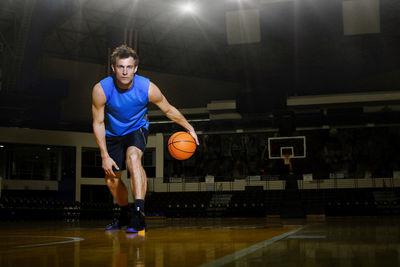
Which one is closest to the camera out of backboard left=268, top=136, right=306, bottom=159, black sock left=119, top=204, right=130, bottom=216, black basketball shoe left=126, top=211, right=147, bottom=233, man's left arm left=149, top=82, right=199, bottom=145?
black basketball shoe left=126, top=211, right=147, bottom=233

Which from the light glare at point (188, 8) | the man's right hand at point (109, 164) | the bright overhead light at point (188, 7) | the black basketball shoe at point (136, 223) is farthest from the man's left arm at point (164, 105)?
the light glare at point (188, 8)

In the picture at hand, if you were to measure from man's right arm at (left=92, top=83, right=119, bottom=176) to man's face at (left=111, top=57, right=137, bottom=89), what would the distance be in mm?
172

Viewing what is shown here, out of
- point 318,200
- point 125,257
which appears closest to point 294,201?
point 318,200

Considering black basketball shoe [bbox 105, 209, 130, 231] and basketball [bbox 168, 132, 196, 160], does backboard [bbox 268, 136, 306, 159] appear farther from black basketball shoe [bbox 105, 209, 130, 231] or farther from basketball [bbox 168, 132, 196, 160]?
black basketball shoe [bbox 105, 209, 130, 231]

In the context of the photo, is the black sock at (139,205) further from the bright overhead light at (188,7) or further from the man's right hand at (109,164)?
the bright overhead light at (188,7)

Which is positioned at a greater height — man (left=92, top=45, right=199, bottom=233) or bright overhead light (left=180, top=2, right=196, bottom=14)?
bright overhead light (left=180, top=2, right=196, bottom=14)

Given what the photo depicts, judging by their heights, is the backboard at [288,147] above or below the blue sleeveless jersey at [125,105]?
above

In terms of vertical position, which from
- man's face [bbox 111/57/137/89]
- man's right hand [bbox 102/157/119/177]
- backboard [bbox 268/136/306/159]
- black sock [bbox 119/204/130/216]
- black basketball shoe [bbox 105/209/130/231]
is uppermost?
backboard [bbox 268/136/306/159]

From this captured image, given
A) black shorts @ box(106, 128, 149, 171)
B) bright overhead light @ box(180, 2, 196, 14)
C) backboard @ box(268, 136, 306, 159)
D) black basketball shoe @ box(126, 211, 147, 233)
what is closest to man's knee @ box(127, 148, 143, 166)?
black shorts @ box(106, 128, 149, 171)

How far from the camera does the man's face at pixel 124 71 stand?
3.57 m

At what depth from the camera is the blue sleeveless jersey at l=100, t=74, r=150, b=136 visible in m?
3.62

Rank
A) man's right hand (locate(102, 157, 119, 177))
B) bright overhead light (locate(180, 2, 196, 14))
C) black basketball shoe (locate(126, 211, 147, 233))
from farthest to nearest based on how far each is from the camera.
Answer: bright overhead light (locate(180, 2, 196, 14)), man's right hand (locate(102, 157, 119, 177)), black basketball shoe (locate(126, 211, 147, 233))

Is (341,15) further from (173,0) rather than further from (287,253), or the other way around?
(287,253)

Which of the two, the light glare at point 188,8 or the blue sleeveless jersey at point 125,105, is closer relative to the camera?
the blue sleeveless jersey at point 125,105
